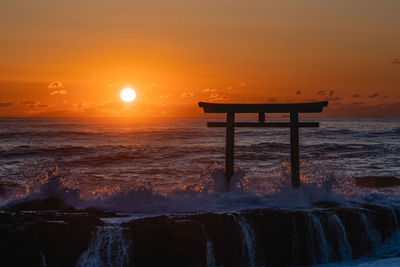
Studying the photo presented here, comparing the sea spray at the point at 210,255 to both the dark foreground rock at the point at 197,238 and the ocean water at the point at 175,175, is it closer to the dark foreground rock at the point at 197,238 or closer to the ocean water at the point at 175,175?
the dark foreground rock at the point at 197,238

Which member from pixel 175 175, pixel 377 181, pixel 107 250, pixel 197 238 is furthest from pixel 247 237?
pixel 377 181

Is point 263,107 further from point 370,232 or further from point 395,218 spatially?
point 395,218

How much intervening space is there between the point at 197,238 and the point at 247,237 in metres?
1.12

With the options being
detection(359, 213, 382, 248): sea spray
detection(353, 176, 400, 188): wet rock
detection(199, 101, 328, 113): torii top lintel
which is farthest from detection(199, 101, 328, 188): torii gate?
detection(353, 176, 400, 188): wet rock

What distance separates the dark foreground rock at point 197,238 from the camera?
7102mm

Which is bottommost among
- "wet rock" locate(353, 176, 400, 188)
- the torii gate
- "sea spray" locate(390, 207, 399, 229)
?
"wet rock" locate(353, 176, 400, 188)

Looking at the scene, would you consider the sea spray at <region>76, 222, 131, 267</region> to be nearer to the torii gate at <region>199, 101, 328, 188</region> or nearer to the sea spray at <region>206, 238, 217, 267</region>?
the sea spray at <region>206, 238, 217, 267</region>

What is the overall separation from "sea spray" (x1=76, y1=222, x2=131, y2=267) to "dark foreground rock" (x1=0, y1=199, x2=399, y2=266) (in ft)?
0.06

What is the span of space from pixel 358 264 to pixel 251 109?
5.14 m

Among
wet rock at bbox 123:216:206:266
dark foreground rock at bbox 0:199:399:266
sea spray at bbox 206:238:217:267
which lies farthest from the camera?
sea spray at bbox 206:238:217:267

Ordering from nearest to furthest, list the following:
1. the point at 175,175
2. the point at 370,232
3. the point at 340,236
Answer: the point at 340,236 → the point at 370,232 → the point at 175,175

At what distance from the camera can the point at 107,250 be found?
23.9 ft

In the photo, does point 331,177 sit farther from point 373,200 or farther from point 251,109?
point 251,109

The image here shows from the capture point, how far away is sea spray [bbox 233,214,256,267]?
8.11 meters
